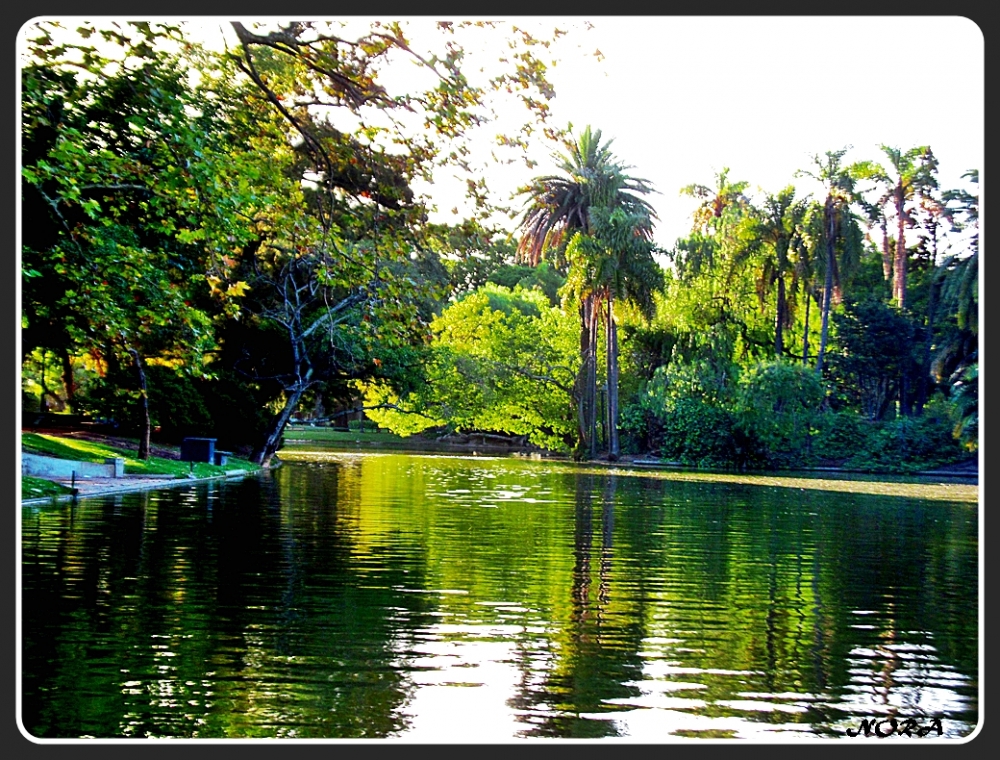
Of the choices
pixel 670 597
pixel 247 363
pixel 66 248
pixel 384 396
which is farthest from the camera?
pixel 384 396

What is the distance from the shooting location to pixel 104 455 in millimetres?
Answer: 25797

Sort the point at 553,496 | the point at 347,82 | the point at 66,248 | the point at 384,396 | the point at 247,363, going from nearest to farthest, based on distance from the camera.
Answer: the point at 347,82 → the point at 66,248 → the point at 553,496 → the point at 247,363 → the point at 384,396

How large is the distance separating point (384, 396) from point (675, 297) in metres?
16.5

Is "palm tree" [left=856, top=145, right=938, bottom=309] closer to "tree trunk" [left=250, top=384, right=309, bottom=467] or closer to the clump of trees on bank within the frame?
the clump of trees on bank

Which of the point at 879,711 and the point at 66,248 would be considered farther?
the point at 66,248

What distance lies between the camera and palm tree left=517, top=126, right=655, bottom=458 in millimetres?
45156

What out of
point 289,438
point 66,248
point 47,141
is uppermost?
point 47,141

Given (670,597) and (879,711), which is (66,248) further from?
(879,711)

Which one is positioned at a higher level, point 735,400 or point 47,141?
point 47,141

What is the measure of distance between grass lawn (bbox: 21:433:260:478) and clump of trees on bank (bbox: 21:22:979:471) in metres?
1.32

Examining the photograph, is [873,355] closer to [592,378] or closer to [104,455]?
[592,378]

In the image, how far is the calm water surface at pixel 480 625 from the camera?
21.3 ft

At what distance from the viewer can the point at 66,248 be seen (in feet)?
44.0

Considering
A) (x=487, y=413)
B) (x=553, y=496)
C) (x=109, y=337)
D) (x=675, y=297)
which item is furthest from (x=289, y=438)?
(x=109, y=337)
